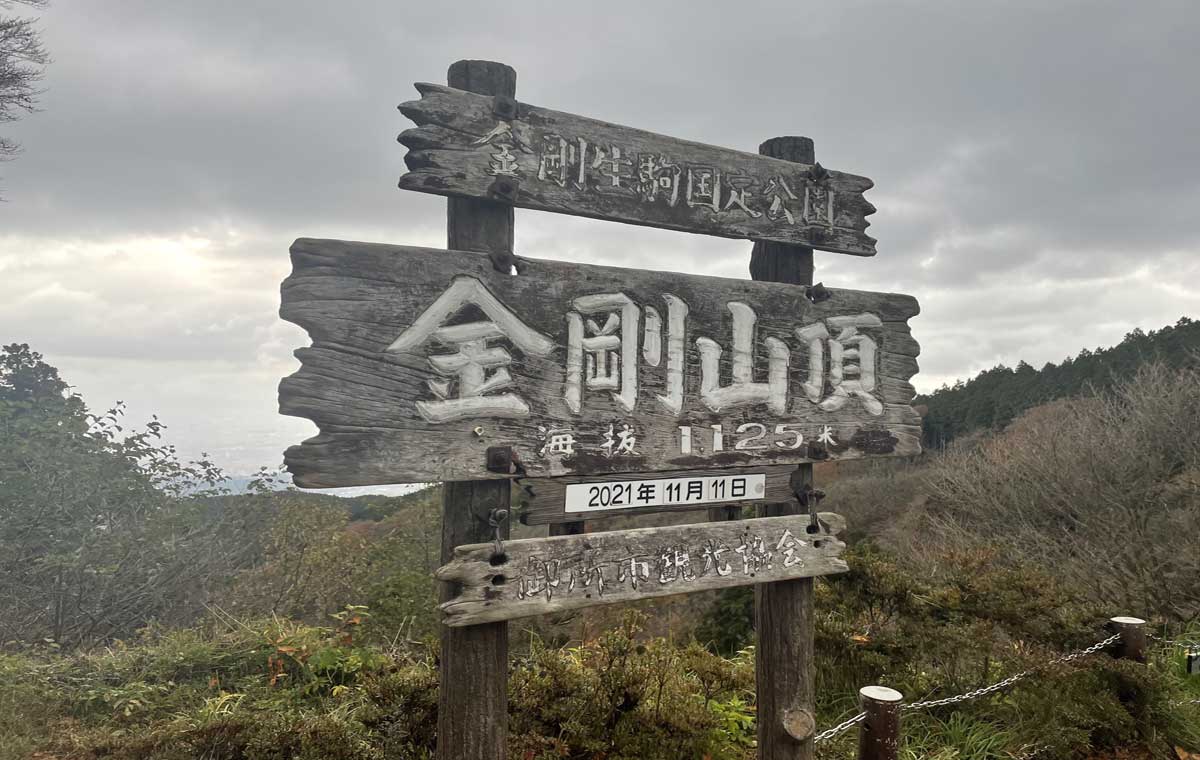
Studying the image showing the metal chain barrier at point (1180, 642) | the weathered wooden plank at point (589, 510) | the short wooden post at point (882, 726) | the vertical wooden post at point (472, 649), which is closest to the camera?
the vertical wooden post at point (472, 649)

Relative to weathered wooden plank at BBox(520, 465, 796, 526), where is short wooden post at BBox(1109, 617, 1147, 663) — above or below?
below

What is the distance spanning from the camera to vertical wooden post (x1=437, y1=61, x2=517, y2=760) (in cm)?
257

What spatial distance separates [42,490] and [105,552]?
1.54 m

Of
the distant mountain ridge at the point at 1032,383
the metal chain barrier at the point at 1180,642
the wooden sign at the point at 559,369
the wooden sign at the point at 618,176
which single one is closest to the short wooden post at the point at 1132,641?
the metal chain barrier at the point at 1180,642

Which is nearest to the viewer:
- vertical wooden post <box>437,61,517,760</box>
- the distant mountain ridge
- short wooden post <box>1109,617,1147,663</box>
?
vertical wooden post <box>437,61,517,760</box>

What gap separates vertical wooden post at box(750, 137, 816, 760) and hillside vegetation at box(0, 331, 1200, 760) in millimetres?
309

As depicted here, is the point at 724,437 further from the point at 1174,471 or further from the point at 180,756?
the point at 1174,471

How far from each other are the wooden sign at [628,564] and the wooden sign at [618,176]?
1308 mm

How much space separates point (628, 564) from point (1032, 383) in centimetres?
2790

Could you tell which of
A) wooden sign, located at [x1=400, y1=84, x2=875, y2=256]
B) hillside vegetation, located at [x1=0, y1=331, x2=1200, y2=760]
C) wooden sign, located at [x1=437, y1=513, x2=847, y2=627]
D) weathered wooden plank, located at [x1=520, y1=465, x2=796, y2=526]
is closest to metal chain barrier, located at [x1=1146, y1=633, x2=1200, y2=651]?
hillside vegetation, located at [x1=0, y1=331, x2=1200, y2=760]

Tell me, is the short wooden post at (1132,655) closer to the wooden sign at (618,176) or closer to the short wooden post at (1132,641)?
the short wooden post at (1132,641)

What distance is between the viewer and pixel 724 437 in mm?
3010

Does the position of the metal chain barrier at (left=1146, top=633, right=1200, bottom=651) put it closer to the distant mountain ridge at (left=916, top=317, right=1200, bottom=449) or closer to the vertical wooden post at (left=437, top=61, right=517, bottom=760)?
the vertical wooden post at (left=437, top=61, right=517, bottom=760)

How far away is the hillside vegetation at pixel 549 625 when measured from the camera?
3512 mm
